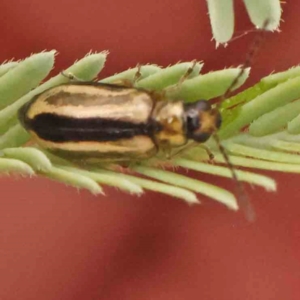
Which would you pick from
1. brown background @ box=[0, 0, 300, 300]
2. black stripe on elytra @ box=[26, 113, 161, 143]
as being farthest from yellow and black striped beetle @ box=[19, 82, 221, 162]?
brown background @ box=[0, 0, 300, 300]

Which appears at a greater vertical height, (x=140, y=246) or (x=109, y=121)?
(x=109, y=121)

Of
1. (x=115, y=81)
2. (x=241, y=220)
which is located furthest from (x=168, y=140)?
(x=241, y=220)

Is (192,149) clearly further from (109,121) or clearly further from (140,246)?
(140,246)

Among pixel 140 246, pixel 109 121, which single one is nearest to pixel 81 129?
pixel 109 121

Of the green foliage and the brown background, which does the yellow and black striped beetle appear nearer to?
the green foliage

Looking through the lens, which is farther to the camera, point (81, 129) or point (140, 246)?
point (140, 246)

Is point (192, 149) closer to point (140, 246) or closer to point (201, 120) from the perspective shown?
point (201, 120)

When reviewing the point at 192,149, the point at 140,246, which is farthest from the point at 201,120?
the point at 140,246

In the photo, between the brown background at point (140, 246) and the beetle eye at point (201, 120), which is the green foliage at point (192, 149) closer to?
the beetle eye at point (201, 120)

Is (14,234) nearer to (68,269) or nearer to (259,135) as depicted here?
(68,269)
